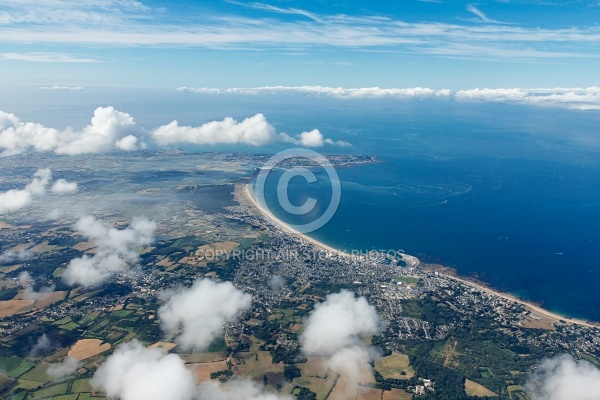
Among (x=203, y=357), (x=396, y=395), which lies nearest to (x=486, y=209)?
(x=396, y=395)

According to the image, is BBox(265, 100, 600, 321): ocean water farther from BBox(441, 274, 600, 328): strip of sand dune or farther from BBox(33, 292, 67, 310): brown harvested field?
BBox(33, 292, 67, 310): brown harvested field

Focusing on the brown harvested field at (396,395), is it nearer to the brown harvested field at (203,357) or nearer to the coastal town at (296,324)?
the coastal town at (296,324)

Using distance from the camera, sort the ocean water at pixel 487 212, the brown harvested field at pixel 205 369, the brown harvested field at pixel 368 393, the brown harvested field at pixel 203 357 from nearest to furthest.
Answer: the brown harvested field at pixel 368 393
the brown harvested field at pixel 205 369
the brown harvested field at pixel 203 357
the ocean water at pixel 487 212

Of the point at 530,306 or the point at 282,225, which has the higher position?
the point at 282,225

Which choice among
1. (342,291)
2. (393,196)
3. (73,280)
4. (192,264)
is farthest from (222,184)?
(342,291)

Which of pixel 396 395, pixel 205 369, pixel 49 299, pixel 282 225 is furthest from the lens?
pixel 282 225

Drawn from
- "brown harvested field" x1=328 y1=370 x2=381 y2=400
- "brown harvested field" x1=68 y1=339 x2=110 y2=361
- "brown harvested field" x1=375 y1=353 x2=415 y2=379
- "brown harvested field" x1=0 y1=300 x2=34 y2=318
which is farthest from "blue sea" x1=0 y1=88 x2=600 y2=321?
"brown harvested field" x1=0 y1=300 x2=34 y2=318

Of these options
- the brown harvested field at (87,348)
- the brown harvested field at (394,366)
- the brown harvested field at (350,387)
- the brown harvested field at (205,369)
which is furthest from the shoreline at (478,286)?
the brown harvested field at (87,348)

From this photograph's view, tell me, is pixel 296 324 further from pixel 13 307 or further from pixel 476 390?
pixel 13 307
